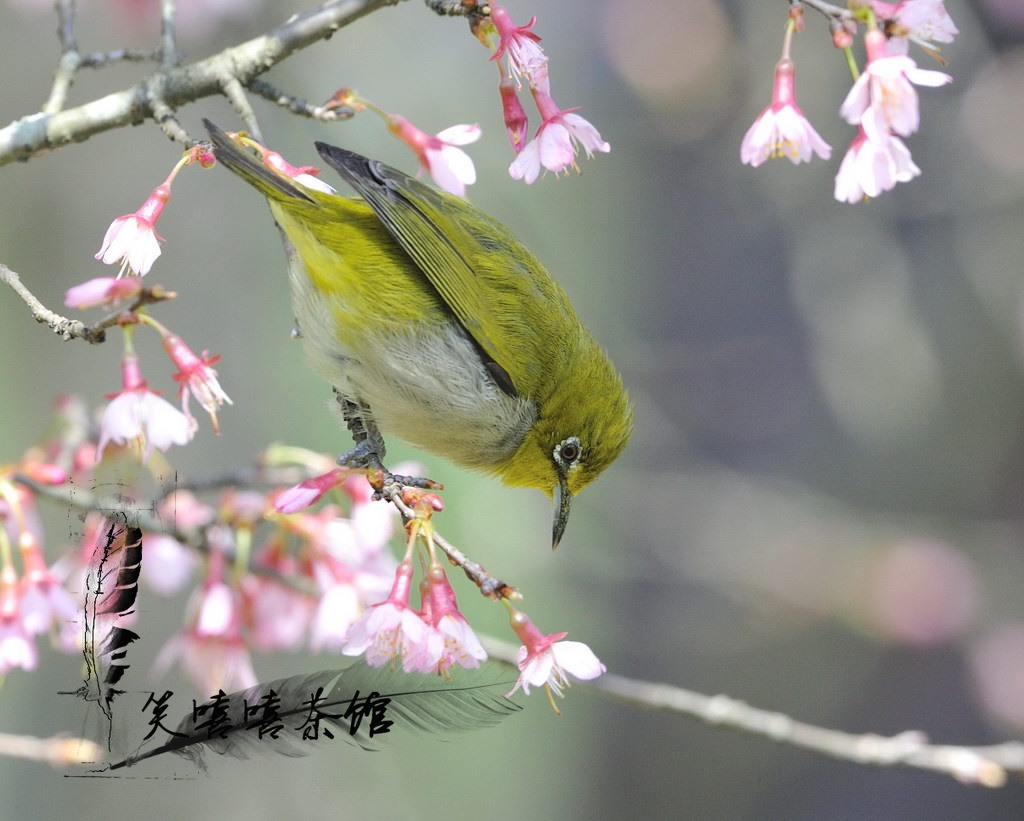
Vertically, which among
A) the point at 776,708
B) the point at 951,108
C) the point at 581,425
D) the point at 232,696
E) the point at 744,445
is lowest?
the point at 776,708

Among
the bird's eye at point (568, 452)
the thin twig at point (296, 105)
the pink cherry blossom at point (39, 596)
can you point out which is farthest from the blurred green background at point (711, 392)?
the pink cherry blossom at point (39, 596)

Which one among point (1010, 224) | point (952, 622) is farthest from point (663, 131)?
point (952, 622)

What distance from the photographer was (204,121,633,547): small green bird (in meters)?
2.35

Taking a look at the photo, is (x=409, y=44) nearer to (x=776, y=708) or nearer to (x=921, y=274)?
(x=921, y=274)

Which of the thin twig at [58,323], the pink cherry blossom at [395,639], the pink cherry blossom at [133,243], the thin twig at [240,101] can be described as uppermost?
the thin twig at [240,101]

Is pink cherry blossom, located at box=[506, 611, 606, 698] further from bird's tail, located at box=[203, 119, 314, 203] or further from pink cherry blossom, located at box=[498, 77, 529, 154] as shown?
bird's tail, located at box=[203, 119, 314, 203]

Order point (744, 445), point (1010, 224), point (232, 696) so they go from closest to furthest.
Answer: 1. point (232, 696)
2. point (1010, 224)
3. point (744, 445)

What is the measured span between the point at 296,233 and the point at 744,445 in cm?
398

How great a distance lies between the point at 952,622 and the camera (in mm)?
5398

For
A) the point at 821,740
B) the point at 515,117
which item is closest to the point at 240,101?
the point at 515,117

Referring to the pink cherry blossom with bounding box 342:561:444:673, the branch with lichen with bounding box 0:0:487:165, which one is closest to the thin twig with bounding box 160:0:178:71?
the branch with lichen with bounding box 0:0:487:165

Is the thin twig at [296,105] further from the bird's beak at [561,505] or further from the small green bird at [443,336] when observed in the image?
the bird's beak at [561,505]

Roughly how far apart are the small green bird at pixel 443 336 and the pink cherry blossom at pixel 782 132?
2.76ft

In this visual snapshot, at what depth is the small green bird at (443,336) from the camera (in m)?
2.35
